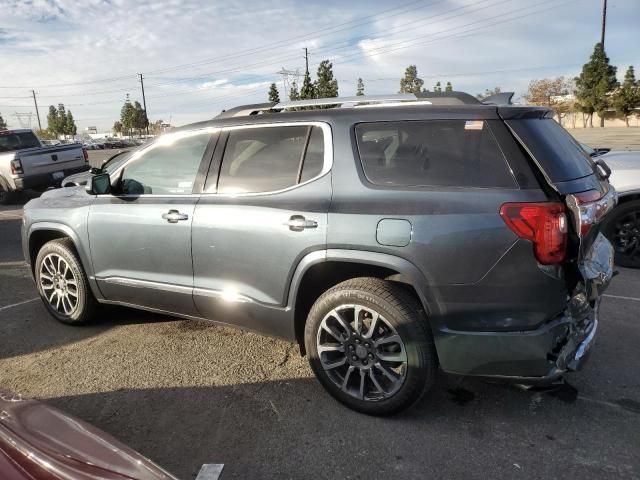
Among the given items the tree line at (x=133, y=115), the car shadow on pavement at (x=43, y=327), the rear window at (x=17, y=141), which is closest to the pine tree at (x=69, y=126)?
the tree line at (x=133, y=115)

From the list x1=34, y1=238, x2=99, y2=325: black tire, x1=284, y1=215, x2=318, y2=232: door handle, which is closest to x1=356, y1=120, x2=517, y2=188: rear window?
x1=284, y1=215, x2=318, y2=232: door handle

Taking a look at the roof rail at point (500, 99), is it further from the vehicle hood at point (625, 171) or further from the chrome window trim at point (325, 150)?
the vehicle hood at point (625, 171)

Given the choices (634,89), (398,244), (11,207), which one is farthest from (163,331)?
(634,89)

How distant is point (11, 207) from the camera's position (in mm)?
12867

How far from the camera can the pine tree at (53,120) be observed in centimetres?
10494

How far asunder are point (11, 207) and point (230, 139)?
1167 cm

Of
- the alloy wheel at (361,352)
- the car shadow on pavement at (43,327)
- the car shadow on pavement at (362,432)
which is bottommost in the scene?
the car shadow on pavement at (362,432)

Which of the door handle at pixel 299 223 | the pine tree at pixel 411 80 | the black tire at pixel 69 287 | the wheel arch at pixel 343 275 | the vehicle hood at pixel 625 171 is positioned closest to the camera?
the wheel arch at pixel 343 275

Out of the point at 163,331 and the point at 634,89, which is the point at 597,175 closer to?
the point at 163,331

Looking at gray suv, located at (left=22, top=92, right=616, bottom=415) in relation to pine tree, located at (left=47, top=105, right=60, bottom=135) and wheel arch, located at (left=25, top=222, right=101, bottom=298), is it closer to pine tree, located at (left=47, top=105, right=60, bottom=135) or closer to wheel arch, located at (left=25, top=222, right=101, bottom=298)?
wheel arch, located at (left=25, top=222, right=101, bottom=298)

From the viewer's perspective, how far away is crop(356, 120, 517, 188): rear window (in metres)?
2.69

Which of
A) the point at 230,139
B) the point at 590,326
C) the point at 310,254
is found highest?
the point at 230,139

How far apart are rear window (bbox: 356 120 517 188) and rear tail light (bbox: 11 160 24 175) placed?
11579 millimetres

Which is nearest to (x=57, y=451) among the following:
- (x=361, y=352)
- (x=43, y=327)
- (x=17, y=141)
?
(x=361, y=352)
